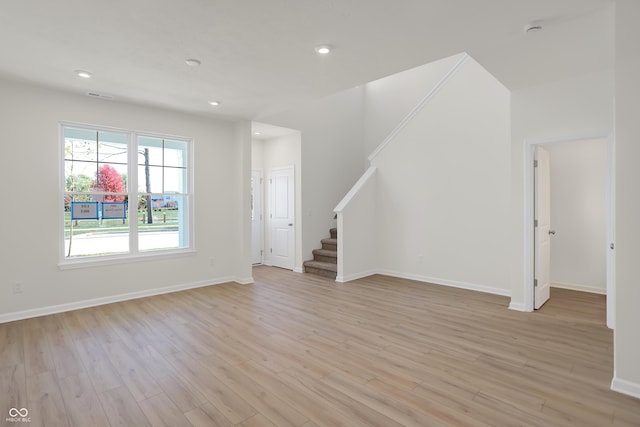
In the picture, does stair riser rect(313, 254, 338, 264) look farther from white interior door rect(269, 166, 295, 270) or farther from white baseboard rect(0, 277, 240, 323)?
white baseboard rect(0, 277, 240, 323)

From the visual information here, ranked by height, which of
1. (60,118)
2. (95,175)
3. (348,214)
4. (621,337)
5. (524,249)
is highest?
(60,118)

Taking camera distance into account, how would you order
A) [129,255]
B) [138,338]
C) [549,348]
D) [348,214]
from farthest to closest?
[348,214] → [129,255] → [138,338] → [549,348]

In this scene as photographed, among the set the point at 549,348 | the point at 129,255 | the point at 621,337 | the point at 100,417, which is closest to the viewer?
the point at 100,417

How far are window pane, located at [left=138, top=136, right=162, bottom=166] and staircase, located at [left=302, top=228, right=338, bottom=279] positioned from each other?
3.14 m

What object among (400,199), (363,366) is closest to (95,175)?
(363,366)

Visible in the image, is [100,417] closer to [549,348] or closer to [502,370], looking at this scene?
[502,370]

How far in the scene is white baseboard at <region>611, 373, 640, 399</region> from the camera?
2.26 m

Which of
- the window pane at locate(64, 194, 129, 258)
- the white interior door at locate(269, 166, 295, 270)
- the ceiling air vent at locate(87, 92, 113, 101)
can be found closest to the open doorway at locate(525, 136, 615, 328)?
the white interior door at locate(269, 166, 295, 270)

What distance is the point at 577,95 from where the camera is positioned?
3.60m

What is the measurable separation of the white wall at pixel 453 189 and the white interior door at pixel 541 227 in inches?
19.3

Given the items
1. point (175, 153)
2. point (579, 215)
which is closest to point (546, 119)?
point (579, 215)

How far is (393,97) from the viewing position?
735cm

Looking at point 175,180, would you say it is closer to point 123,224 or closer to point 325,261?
point 123,224

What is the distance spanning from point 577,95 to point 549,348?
2665mm
